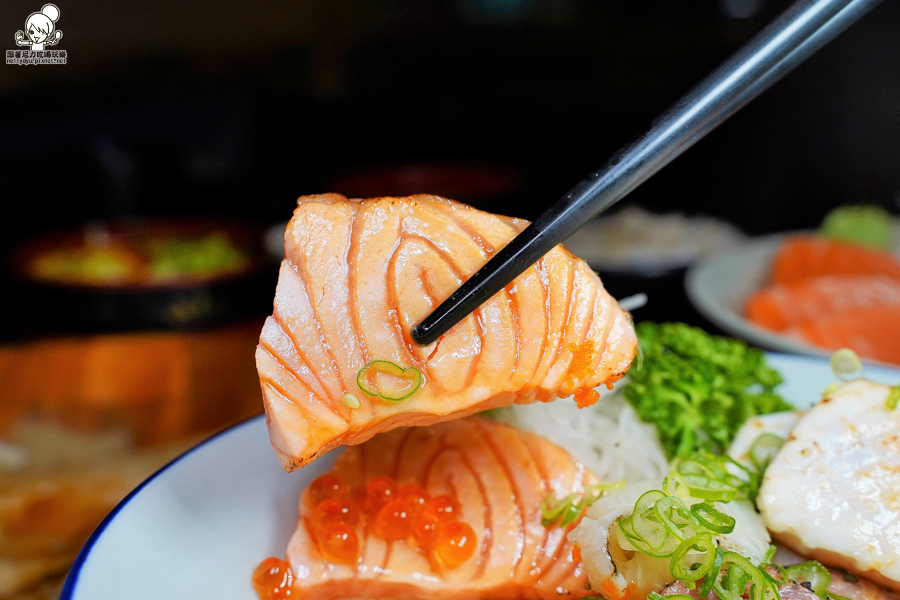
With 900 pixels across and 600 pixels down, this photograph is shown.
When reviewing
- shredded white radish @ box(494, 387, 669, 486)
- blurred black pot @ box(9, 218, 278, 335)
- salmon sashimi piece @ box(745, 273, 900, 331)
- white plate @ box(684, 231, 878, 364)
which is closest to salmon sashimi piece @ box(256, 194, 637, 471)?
shredded white radish @ box(494, 387, 669, 486)

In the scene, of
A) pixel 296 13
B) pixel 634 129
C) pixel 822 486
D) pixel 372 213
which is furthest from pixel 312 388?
pixel 634 129

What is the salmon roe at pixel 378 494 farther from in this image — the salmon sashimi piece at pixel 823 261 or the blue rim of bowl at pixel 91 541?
the salmon sashimi piece at pixel 823 261

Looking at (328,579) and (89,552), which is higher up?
(89,552)

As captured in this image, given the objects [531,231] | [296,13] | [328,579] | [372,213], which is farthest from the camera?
[296,13]

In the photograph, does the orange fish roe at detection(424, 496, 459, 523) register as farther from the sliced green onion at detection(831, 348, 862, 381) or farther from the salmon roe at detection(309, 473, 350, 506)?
the sliced green onion at detection(831, 348, 862, 381)

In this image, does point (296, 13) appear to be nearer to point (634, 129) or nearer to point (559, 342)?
point (634, 129)

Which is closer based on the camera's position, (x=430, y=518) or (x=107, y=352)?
(x=430, y=518)
